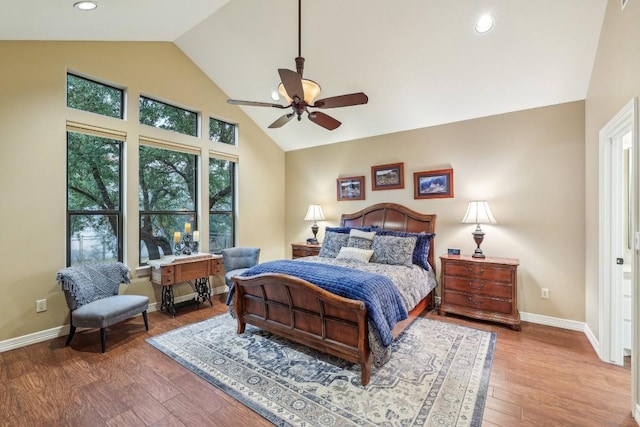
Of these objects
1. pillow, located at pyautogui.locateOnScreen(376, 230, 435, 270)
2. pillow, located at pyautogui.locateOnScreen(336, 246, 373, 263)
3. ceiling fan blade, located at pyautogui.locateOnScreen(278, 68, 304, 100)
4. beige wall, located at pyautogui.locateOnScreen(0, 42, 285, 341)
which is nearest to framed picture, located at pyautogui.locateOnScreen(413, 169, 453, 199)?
pillow, located at pyautogui.locateOnScreen(376, 230, 435, 270)

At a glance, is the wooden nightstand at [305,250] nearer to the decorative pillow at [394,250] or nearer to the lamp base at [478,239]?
the decorative pillow at [394,250]

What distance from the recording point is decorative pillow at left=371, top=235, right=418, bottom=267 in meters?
3.80

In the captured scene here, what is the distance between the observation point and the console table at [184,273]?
12.7 ft

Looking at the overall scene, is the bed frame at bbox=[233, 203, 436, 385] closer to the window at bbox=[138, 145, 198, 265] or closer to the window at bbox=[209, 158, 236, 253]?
the window at bbox=[138, 145, 198, 265]

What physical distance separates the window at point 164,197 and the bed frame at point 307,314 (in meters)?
1.79

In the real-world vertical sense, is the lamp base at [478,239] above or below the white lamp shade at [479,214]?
below

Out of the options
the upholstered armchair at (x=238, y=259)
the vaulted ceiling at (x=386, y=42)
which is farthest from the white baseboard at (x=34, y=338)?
the vaulted ceiling at (x=386, y=42)

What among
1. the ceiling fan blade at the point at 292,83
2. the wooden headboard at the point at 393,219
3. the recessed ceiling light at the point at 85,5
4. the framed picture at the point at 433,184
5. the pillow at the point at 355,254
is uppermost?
the recessed ceiling light at the point at 85,5

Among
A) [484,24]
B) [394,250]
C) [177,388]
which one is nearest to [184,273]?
[177,388]

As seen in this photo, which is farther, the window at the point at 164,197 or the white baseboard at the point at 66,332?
the window at the point at 164,197

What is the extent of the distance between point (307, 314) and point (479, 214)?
8.43 ft

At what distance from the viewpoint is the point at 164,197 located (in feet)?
14.3

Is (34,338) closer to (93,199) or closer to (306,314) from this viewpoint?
(93,199)

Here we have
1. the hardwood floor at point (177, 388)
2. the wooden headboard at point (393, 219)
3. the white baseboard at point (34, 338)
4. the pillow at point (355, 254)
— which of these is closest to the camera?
the hardwood floor at point (177, 388)
